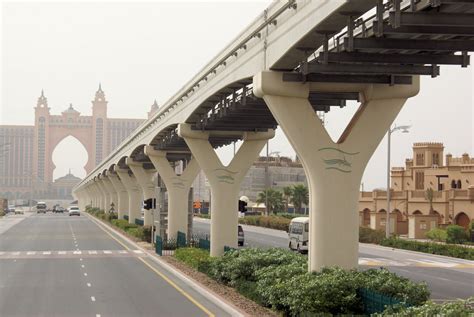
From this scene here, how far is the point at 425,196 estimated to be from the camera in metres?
75.4

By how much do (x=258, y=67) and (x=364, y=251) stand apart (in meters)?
30.0

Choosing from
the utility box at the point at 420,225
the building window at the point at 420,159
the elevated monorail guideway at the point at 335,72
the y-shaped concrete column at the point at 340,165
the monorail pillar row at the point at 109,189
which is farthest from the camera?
the monorail pillar row at the point at 109,189

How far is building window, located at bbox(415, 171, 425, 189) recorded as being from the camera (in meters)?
84.0


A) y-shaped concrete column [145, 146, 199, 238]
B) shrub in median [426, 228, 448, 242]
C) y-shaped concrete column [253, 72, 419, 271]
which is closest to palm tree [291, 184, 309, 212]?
shrub in median [426, 228, 448, 242]

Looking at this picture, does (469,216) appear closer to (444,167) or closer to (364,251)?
(444,167)

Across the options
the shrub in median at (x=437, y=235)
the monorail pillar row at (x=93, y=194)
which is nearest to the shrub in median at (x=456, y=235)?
the shrub in median at (x=437, y=235)

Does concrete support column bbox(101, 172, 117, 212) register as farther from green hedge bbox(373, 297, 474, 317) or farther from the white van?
green hedge bbox(373, 297, 474, 317)

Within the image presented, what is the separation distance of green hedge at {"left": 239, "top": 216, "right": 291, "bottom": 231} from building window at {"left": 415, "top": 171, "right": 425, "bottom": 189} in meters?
14.2

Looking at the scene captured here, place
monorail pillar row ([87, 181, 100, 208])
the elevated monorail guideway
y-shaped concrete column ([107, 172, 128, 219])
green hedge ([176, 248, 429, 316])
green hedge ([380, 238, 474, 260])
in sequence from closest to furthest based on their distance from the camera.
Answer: the elevated monorail guideway → green hedge ([176, 248, 429, 316]) → green hedge ([380, 238, 474, 260]) → y-shaped concrete column ([107, 172, 128, 219]) → monorail pillar row ([87, 181, 100, 208])

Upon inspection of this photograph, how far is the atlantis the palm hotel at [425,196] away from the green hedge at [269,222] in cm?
862

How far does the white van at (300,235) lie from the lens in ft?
150

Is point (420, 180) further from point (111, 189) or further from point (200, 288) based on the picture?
point (200, 288)

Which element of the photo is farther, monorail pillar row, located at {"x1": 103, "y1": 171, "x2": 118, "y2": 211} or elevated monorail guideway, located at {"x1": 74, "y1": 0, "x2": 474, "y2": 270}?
monorail pillar row, located at {"x1": 103, "y1": 171, "x2": 118, "y2": 211}

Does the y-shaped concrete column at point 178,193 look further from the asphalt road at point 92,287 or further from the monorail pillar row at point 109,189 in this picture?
the monorail pillar row at point 109,189
